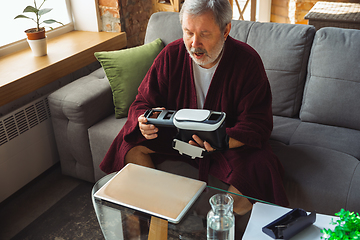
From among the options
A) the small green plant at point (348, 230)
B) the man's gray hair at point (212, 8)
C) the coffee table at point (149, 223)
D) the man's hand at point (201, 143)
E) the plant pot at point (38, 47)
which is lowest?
the coffee table at point (149, 223)

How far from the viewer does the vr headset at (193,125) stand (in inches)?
47.3

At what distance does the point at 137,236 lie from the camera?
110 centimetres

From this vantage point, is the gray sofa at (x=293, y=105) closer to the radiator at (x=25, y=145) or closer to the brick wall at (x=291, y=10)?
the radiator at (x=25, y=145)

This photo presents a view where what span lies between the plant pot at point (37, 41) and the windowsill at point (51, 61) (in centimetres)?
4

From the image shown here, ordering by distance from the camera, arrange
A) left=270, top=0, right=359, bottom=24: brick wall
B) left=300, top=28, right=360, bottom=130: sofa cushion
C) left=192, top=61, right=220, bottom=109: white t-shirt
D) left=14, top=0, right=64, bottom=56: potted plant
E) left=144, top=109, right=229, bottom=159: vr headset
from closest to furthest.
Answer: left=144, top=109, right=229, bottom=159: vr headset → left=192, top=61, right=220, bottom=109: white t-shirt → left=300, top=28, right=360, bottom=130: sofa cushion → left=14, top=0, right=64, bottom=56: potted plant → left=270, top=0, right=359, bottom=24: brick wall

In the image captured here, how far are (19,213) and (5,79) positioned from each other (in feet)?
2.36

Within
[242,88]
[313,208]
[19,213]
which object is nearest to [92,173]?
[19,213]

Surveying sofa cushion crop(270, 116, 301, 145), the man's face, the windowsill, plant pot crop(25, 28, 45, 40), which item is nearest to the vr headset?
the man's face

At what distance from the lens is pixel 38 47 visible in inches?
84.4

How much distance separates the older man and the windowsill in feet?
2.18

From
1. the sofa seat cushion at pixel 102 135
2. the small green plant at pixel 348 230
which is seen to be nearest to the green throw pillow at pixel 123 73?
the sofa seat cushion at pixel 102 135

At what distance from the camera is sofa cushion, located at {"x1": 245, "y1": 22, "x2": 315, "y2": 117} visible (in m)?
1.84

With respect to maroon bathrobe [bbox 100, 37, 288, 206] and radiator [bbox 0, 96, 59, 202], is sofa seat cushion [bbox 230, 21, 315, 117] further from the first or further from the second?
radiator [bbox 0, 96, 59, 202]

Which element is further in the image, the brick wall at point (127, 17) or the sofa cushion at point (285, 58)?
the brick wall at point (127, 17)
